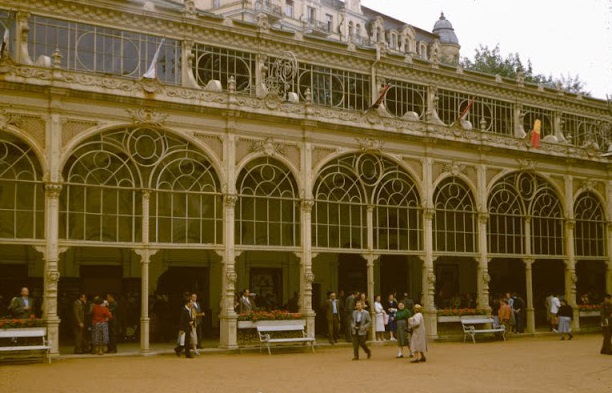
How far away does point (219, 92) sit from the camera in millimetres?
28750

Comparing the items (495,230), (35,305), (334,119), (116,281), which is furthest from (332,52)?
(35,305)

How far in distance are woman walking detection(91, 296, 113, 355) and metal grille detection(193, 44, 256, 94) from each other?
32.3ft

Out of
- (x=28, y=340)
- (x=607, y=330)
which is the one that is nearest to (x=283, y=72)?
(x=28, y=340)

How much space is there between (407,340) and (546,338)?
987 centimetres

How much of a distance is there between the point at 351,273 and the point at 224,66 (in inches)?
502

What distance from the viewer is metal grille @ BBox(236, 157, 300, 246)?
96.3 ft

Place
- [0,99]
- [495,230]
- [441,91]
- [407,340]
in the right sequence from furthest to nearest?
[441,91] → [495,230] → [407,340] → [0,99]

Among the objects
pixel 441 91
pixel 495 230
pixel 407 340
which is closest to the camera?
pixel 407 340

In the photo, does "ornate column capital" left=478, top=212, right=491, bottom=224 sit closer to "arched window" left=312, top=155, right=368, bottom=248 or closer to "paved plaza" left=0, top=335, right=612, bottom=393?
"arched window" left=312, top=155, right=368, bottom=248

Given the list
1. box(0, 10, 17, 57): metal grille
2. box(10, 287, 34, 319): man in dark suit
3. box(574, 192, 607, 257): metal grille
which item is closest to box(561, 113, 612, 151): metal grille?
box(574, 192, 607, 257): metal grille

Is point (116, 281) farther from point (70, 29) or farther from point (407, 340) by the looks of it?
point (407, 340)

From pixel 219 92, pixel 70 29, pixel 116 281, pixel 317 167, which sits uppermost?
pixel 70 29

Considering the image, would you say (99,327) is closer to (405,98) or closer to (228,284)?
(228,284)

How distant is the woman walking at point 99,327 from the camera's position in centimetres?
2578
